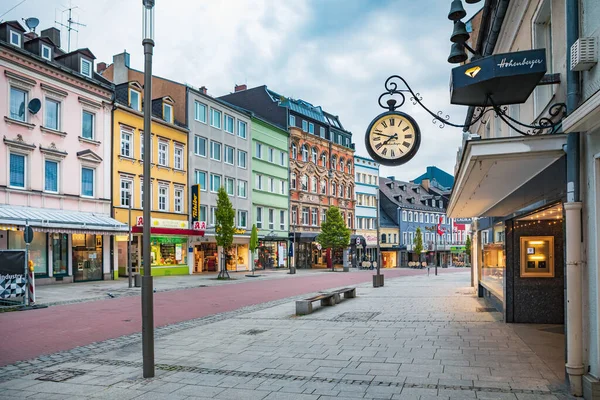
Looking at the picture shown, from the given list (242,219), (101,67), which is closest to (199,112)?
(101,67)

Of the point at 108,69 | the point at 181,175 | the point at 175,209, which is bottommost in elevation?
the point at 175,209

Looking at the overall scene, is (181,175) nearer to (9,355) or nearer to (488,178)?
(9,355)

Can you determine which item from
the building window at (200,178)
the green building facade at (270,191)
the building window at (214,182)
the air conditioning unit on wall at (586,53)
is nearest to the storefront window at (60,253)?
the building window at (200,178)

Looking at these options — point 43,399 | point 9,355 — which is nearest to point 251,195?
point 9,355

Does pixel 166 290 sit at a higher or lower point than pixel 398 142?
lower

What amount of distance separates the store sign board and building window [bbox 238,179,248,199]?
278 inches

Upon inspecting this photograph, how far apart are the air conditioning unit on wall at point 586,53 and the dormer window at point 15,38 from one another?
26.1m

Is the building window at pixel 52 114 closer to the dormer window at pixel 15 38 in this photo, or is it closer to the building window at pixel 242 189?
the dormer window at pixel 15 38

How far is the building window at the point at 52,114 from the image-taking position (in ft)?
87.8

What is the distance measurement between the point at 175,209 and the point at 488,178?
31012mm

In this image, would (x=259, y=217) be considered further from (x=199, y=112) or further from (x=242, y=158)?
(x=199, y=112)

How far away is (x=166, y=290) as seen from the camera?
2425cm

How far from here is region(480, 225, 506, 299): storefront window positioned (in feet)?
42.4

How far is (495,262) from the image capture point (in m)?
14.3
